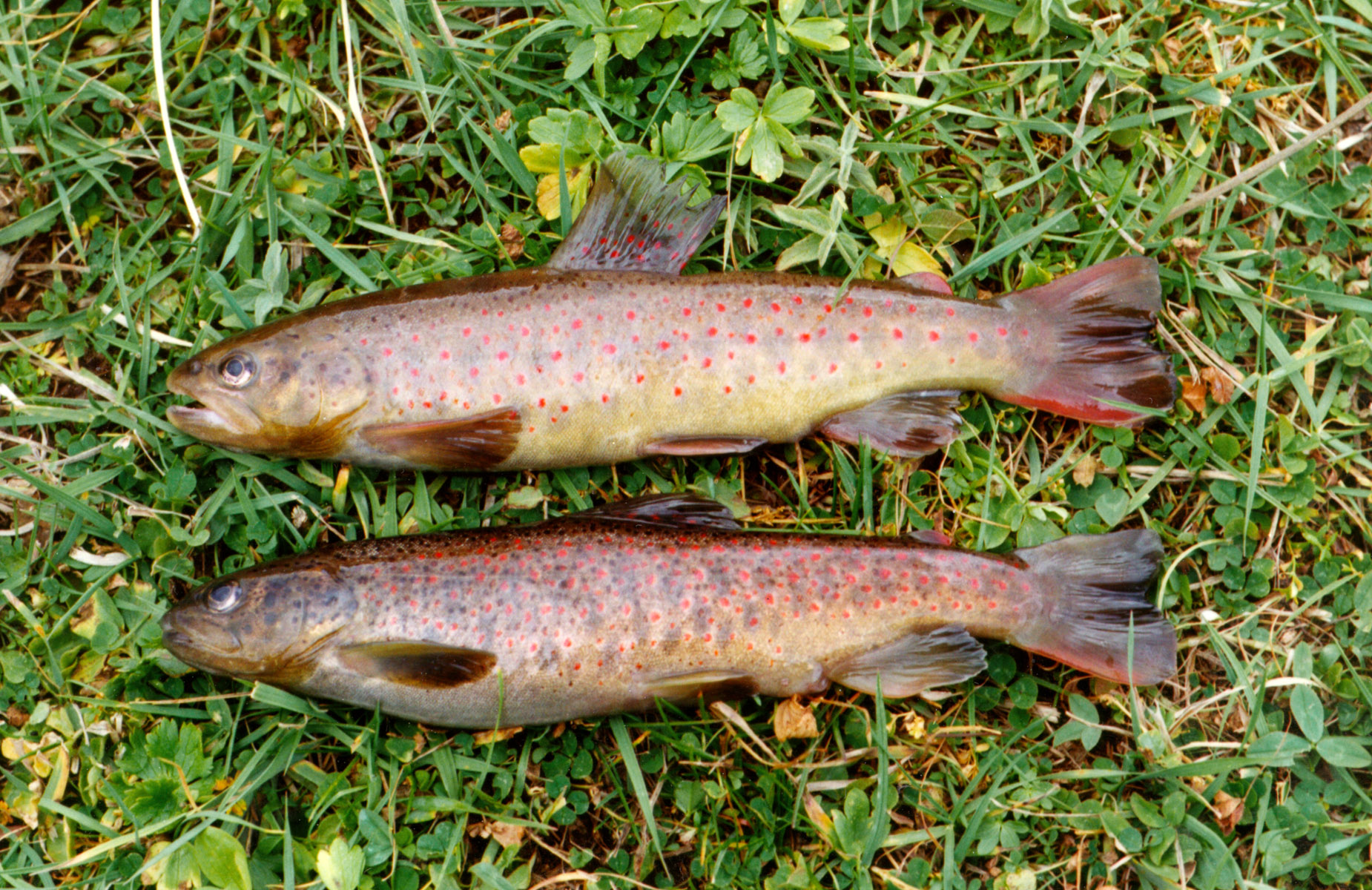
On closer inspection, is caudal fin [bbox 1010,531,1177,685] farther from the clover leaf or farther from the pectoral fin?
the pectoral fin

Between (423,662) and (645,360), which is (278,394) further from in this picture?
(645,360)

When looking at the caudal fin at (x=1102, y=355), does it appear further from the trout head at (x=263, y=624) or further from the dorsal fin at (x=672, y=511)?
the trout head at (x=263, y=624)

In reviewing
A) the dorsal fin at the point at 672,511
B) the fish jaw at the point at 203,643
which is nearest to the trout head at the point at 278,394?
the fish jaw at the point at 203,643

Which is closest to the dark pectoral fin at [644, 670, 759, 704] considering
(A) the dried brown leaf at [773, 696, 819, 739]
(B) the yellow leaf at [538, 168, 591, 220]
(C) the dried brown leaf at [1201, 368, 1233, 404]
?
(A) the dried brown leaf at [773, 696, 819, 739]

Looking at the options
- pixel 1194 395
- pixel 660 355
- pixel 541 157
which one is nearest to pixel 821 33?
pixel 541 157

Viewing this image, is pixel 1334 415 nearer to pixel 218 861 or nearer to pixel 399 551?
pixel 399 551

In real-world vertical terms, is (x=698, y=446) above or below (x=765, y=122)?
below

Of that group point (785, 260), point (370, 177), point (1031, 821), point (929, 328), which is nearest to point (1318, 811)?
point (1031, 821)

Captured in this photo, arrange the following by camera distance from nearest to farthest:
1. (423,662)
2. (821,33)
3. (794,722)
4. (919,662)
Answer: (423,662)
(919,662)
(794,722)
(821,33)
